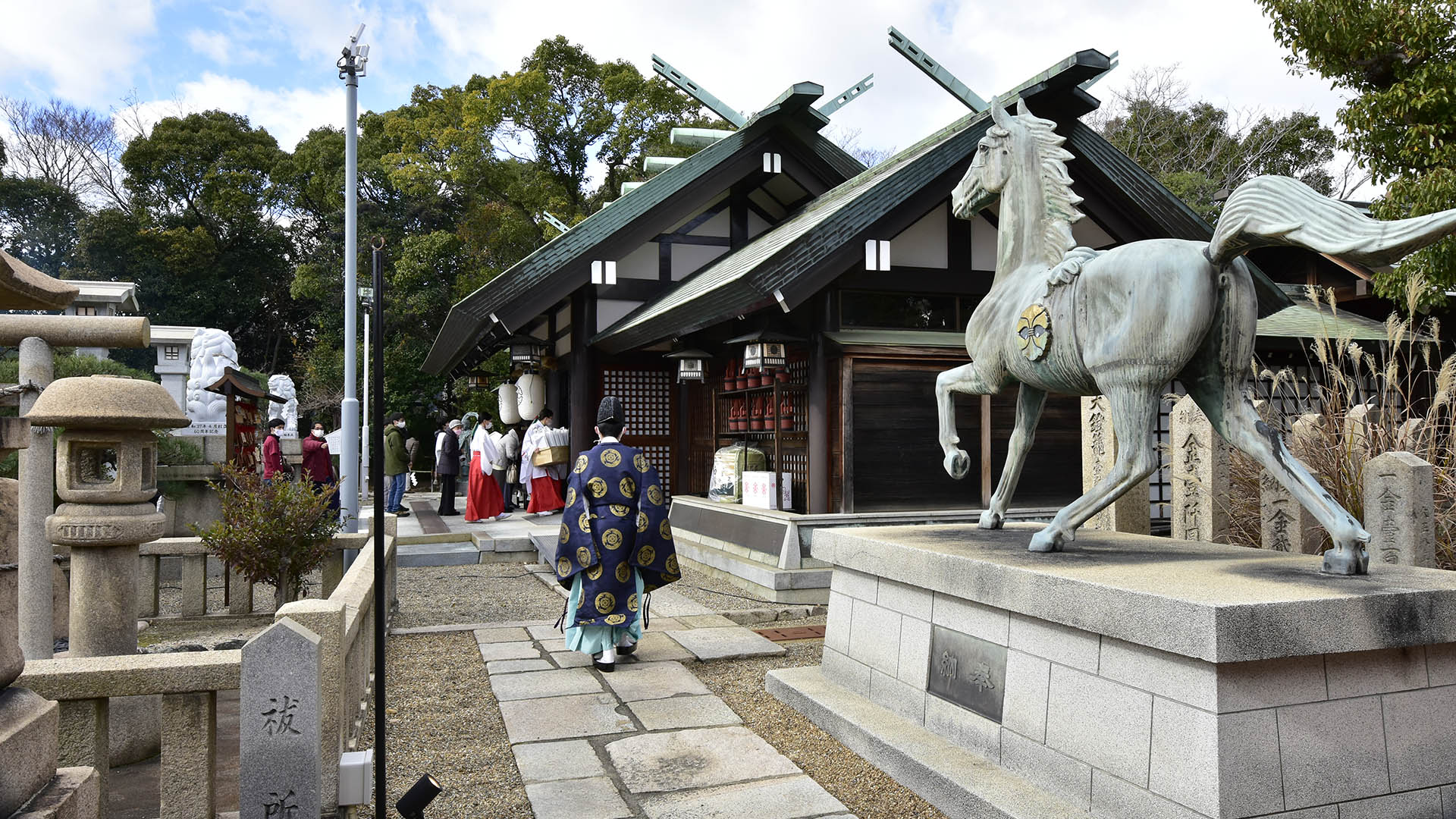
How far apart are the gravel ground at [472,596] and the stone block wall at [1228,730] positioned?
5.42 metres

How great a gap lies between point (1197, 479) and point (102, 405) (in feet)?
21.7

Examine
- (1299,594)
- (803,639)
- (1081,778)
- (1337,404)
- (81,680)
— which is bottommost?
(803,639)

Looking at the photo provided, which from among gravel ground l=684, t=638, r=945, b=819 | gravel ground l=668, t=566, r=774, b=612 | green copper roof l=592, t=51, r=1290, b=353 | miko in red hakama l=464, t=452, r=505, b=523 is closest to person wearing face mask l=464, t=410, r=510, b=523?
miko in red hakama l=464, t=452, r=505, b=523

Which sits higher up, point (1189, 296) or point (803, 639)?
point (1189, 296)

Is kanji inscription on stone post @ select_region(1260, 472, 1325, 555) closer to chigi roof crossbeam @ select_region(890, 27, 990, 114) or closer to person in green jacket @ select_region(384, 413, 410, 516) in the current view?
chigi roof crossbeam @ select_region(890, 27, 990, 114)

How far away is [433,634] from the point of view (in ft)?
23.5

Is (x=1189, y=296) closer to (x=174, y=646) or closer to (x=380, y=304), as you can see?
(x=380, y=304)

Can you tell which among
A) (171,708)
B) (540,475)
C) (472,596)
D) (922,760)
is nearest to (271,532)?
(472,596)

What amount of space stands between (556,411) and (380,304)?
1299 cm

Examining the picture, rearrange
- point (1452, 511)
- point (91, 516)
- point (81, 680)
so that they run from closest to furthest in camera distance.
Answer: point (81, 680), point (91, 516), point (1452, 511)

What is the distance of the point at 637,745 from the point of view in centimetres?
446

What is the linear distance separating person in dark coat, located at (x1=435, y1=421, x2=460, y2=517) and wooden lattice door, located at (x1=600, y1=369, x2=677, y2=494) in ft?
11.9

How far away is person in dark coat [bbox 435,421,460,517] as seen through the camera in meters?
15.6

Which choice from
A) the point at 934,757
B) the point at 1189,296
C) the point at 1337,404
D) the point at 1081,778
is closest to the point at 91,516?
the point at 934,757
